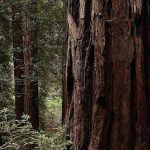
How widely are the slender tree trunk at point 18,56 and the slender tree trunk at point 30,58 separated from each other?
28 cm

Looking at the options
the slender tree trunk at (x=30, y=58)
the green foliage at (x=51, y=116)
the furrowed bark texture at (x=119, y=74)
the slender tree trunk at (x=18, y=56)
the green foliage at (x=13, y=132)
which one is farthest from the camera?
the green foliage at (x=51, y=116)

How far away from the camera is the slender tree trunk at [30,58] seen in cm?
1512

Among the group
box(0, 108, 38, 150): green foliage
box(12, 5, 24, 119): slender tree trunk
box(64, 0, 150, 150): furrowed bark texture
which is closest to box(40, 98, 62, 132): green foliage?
box(12, 5, 24, 119): slender tree trunk

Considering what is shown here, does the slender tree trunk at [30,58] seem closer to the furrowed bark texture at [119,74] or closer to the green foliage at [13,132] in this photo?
the furrowed bark texture at [119,74]

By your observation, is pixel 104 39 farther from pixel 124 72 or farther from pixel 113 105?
pixel 113 105

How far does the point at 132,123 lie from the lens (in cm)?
→ 402

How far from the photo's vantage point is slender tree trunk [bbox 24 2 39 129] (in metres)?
15.1

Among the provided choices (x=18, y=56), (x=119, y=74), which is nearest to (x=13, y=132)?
(x=119, y=74)

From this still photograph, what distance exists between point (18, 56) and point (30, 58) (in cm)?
120

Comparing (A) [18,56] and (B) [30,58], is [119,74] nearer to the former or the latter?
(B) [30,58]

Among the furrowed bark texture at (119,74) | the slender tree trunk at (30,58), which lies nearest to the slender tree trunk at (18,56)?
the slender tree trunk at (30,58)

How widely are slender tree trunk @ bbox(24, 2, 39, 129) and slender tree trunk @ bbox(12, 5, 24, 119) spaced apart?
28 cm

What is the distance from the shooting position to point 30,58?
1532 centimetres

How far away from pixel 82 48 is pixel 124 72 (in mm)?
560
